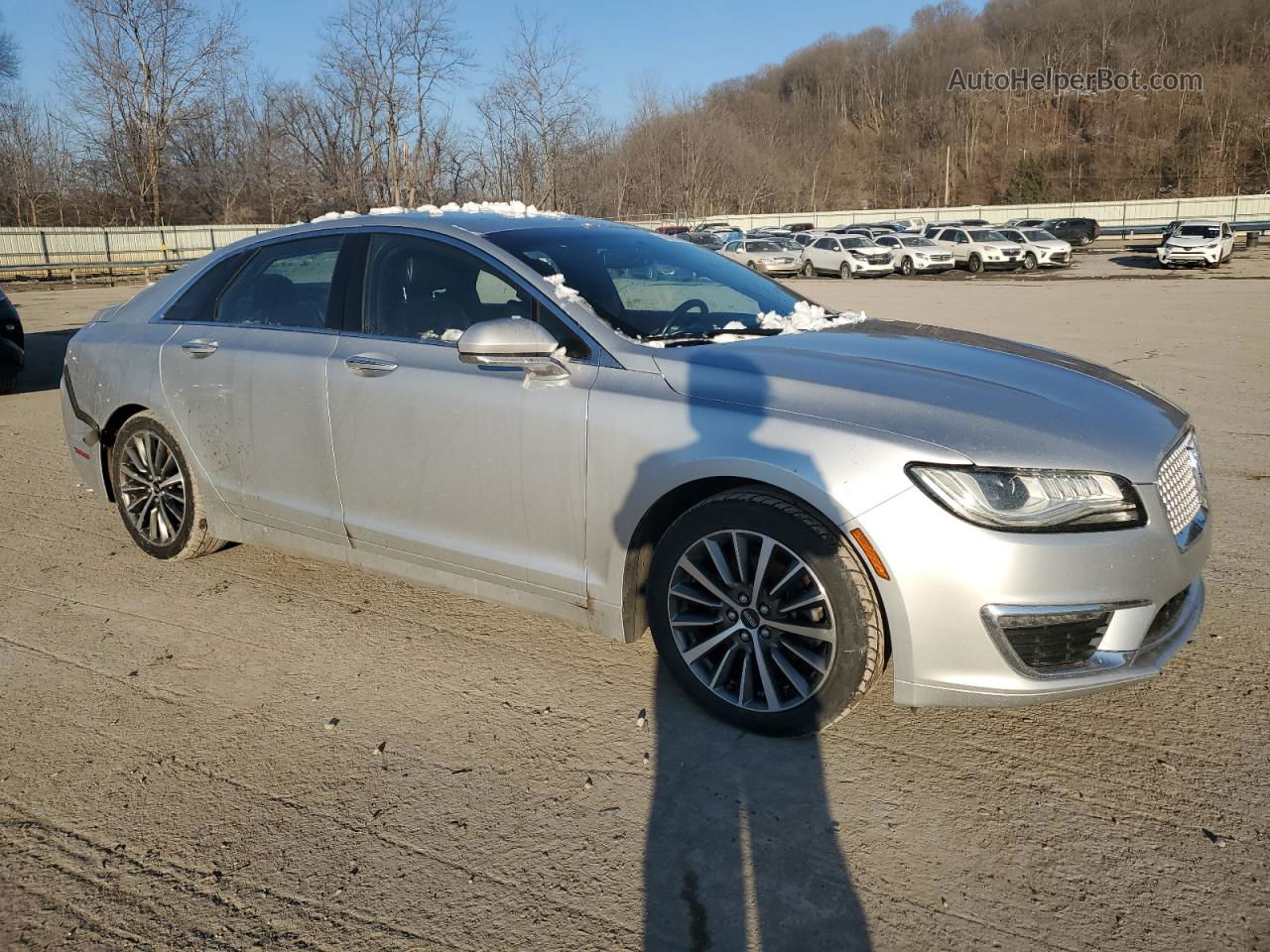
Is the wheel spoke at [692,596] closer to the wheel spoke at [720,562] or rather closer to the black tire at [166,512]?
the wheel spoke at [720,562]

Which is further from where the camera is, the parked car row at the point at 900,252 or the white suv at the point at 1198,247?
the parked car row at the point at 900,252

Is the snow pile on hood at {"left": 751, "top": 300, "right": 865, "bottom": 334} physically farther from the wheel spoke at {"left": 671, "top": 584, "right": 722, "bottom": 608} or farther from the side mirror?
the wheel spoke at {"left": 671, "top": 584, "right": 722, "bottom": 608}

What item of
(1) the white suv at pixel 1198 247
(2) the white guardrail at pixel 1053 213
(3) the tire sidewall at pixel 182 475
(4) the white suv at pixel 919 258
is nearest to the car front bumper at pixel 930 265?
(4) the white suv at pixel 919 258

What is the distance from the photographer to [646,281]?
398cm

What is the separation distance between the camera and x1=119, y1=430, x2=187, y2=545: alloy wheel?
4.66 metres

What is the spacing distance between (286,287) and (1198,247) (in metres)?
37.1

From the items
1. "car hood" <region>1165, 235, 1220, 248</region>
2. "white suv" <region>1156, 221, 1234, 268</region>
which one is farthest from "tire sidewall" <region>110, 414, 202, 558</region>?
"car hood" <region>1165, 235, 1220, 248</region>

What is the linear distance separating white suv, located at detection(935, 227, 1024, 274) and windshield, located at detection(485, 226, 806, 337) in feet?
112

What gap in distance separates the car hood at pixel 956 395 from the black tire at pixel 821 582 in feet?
1.06

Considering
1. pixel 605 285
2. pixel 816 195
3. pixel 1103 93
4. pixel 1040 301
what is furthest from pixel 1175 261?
pixel 1103 93

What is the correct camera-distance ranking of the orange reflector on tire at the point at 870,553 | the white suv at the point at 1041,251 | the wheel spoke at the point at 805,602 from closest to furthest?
the orange reflector on tire at the point at 870,553, the wheel spoke at the point at 805,602, the white suv at the point at 1041,251

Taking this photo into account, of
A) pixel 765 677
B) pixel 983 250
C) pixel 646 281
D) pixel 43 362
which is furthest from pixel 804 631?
pixel 983 250

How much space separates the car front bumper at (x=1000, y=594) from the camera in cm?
267

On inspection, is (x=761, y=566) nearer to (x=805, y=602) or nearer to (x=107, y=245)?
(x=805, y=602)
